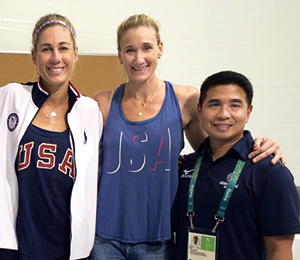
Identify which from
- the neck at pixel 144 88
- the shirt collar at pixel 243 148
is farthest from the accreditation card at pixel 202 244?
the neck at pixel 144 88

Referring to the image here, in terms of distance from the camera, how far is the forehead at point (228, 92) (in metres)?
1.64

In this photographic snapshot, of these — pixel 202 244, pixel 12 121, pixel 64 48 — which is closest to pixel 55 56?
pixel 64 48

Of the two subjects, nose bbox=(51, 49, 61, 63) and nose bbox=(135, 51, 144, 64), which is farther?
nose bbox=(135, 51, 144, 64)

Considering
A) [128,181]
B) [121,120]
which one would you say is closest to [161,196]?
[128,181]

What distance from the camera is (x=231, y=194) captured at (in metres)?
1.51

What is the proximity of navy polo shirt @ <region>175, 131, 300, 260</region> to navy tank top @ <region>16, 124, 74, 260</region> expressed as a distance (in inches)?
21.7

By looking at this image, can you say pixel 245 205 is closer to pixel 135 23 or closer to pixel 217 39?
Answer: pixel 135 23

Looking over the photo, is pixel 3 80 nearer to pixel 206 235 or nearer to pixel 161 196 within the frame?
pixel 161 196

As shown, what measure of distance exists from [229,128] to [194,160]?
244 millimetres

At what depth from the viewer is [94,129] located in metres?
1.75

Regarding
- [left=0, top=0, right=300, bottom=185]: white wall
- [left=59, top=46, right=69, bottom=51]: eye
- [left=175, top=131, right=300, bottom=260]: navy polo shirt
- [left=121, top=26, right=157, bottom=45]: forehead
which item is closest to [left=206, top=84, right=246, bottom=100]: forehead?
[left=175, top=131, right=300, bottom=260]: navy polo shirt

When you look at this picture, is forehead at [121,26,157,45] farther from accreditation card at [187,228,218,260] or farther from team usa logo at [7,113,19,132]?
accreditation card at [187,228,218,260]

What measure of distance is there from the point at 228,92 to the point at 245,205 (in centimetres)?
52

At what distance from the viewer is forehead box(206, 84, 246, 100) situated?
1.64 metres
